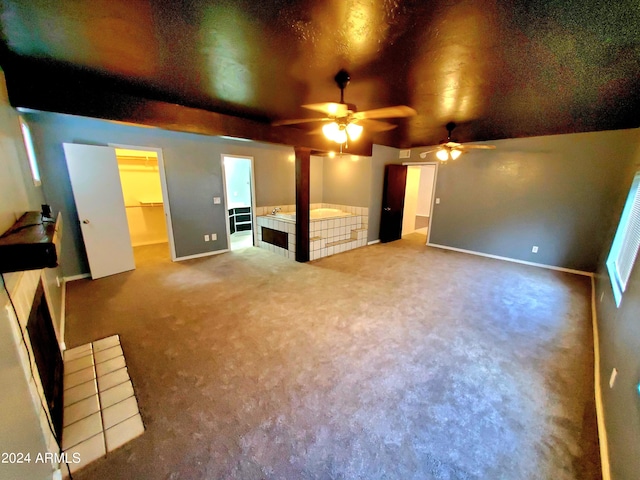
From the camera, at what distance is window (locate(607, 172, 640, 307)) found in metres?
1.98

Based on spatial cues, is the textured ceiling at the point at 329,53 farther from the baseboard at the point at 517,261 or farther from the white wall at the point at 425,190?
the white wall at the point at 425,190

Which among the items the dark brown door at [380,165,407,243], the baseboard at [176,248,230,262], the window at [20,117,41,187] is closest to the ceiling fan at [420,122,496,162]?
the dark brown door at [380,165,407,243]

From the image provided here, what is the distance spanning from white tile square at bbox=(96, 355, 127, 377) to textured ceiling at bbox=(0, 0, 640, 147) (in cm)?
227

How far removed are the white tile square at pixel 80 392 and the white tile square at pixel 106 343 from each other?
0.40 m

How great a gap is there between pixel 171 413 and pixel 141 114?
2.81 meters

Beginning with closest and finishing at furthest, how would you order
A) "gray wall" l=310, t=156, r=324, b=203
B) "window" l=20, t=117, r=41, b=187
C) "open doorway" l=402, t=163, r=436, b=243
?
"window" l=20, t=117, r=41, b=187 → "gray wall" l=310, t=156, r=324, b=203 → "open doorway" l=402, t=163, r=436, b=243

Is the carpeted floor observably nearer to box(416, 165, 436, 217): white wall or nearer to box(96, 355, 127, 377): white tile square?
box(96, 355, 127, 377): white tile square

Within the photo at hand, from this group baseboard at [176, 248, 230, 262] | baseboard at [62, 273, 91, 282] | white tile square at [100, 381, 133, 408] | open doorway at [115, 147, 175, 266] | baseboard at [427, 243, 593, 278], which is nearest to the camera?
white tile square at [100, 381, 133, 408]

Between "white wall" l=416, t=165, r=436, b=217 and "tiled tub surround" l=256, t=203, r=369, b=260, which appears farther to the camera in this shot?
"white wall" l=416, t=165, r=436, b=217

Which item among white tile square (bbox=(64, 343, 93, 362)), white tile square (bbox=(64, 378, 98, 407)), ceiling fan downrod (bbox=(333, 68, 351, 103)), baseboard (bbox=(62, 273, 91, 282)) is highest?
ceiling fan downrod (bbox=(333, 68, 351, 103))

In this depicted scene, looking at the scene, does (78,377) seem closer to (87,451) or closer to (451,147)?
(87,451)

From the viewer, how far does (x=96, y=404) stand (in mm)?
1582

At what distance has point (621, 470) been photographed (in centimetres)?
109

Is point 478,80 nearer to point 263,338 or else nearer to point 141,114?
point 263,338
